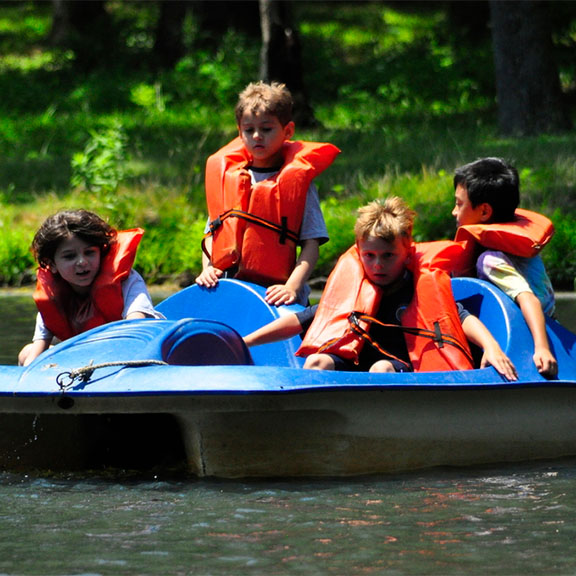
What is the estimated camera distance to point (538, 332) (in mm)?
4633

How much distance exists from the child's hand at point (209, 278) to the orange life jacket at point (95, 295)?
1.87ft

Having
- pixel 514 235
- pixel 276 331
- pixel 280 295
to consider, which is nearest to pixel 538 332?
pixel 514 235

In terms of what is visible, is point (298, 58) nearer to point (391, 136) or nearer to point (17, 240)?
point (391, 136)

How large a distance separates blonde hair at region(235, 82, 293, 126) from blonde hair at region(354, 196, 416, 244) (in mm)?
921

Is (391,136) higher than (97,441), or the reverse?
(391,136)

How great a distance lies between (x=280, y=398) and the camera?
3.98 meters

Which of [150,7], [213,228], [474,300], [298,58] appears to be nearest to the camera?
[474,300]

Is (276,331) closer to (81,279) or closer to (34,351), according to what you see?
(81,279)

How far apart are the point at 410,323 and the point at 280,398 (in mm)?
815

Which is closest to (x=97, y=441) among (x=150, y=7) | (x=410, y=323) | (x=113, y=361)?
(x=113, y=361)

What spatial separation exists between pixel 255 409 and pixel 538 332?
1256 mm

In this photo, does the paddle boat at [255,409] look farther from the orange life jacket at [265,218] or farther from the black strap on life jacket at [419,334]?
the orange life jacket at [265,218]

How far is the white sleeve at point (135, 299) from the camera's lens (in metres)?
4.87

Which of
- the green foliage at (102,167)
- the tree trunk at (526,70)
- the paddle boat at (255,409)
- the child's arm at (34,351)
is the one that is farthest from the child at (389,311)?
the tree trunk at (526,70)
